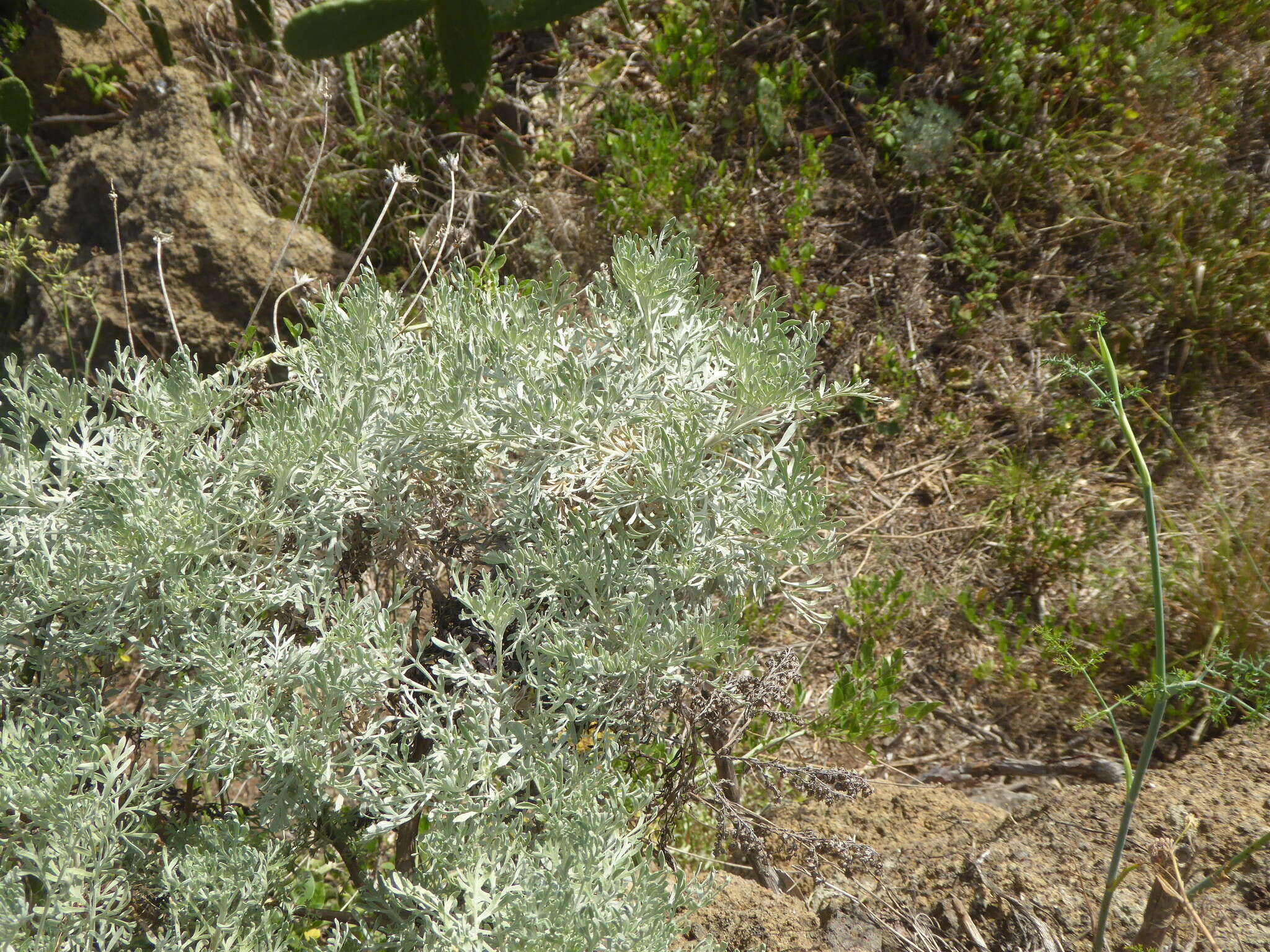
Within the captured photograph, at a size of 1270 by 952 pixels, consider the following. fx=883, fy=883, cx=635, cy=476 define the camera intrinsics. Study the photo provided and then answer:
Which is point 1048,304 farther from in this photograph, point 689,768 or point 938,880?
point 689,768

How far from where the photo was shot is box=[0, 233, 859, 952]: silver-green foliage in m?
1.33

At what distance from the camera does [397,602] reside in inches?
58.6

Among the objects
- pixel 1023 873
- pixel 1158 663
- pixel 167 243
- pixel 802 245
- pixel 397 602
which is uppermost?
pixel 167 243

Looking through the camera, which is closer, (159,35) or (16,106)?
(16,106)

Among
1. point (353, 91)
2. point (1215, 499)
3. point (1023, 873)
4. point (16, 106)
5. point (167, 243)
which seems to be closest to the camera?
point (1023, 873)

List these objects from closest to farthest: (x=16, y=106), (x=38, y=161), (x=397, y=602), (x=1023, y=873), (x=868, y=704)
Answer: (x=397, y=602)
(x=1023, y=873)
(x=868, y=704)
(x=16, y=106)
(x=38, y=161)

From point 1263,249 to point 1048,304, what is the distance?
2.13 feet

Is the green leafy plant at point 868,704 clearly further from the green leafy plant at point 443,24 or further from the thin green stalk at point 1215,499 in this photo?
the green leafy plant at point 443,24

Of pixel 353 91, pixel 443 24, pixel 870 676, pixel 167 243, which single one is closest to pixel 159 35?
pixel 353 91

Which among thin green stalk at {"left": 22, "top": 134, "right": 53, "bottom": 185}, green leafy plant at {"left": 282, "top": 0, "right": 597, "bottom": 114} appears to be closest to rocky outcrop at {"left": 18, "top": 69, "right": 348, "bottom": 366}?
thin green stalk at {"left": 22, "top": 134, "right": 53, "bottom": 185}

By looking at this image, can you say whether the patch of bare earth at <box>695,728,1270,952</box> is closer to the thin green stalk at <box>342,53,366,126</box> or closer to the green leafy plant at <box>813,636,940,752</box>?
the green leafy plant at <box>813,636,940,752</box>

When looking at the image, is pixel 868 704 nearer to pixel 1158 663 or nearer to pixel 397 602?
pixel 1158 663

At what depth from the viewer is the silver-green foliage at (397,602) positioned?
4.37 ft

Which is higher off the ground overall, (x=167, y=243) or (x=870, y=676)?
(x=167, y=243)
